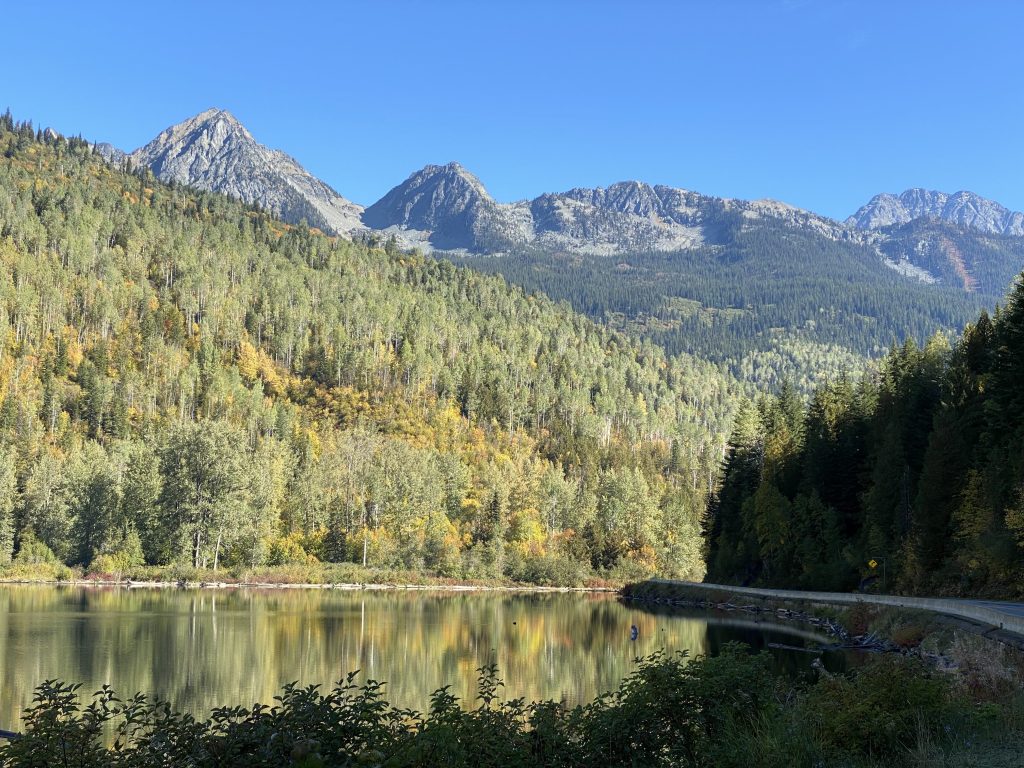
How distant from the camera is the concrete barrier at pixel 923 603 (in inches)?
1368

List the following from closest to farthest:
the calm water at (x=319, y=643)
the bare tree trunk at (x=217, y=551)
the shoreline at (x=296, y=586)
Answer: the calm water at (x=319, y=643), the shoreline at (x=296, y=586), the bare tree trunk at (x=217, y=551)

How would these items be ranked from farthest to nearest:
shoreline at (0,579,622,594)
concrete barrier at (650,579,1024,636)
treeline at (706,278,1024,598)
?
shoreline at (0,579,622,594), treeline at (706,278,1024,598), concrete barrier at (650,579,1024,636)

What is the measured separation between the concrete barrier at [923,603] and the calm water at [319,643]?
185 inches

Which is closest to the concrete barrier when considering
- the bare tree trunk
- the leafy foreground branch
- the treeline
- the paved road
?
the paved road

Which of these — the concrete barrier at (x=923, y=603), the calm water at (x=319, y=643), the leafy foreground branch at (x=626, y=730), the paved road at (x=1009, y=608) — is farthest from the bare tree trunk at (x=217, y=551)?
the leafy foreground branch at (x=626, y=730)

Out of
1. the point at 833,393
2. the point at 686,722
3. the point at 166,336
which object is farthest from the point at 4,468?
the point at 686,722

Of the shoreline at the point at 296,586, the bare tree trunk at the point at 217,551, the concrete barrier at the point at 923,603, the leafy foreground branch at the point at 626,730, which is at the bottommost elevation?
the shoreline at the point at 296,586

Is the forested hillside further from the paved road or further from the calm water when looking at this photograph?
the paved road

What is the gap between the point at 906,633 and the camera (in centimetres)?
4466

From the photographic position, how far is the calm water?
38.1m

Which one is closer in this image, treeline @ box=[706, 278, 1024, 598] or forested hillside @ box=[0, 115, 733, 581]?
treeline @ box=[706, 278, 1024, 598]

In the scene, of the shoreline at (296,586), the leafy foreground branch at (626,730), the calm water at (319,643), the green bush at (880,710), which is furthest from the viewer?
the shoreline at (296,586)

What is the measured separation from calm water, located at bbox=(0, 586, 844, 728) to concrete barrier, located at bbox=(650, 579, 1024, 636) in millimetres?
4695

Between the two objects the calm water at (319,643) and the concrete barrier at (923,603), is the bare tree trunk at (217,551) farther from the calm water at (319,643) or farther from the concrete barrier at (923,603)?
the concrete barrier at (923,603)
